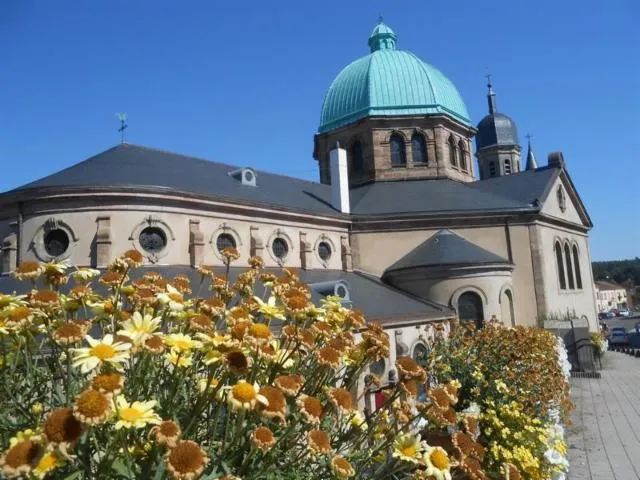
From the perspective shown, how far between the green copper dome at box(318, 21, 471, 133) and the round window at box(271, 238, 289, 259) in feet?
40.9

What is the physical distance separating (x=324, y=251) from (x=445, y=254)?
6.12 m

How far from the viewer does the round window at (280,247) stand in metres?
22.3

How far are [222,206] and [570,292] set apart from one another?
854 inches

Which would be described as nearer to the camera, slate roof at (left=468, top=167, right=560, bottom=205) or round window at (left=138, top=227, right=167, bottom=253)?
round window at (left=138, top=227, right=167, bottom=253)

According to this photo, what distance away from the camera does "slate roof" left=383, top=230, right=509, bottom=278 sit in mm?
22562

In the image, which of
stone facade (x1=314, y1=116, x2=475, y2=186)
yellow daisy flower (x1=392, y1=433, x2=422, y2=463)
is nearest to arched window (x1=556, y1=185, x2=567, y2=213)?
stone facade (x1=314, y1=116, x2=475, y2=186)

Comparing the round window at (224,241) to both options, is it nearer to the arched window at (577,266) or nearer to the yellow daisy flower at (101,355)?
the yellow daisy flower at (101,355)

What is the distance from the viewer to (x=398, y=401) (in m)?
3.27

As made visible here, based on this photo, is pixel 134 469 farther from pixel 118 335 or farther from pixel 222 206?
pixel 222 206

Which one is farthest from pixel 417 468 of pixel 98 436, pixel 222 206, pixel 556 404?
pixel 222 206

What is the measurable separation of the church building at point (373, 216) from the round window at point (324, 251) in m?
0.08

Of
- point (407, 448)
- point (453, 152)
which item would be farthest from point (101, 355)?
point (453, 152)

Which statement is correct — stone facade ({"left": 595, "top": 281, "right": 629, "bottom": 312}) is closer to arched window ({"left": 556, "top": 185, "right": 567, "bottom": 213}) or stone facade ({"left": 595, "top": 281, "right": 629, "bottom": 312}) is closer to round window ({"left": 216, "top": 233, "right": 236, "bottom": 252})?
arched window ({"left": 556, "top": 185, "right": 567, "bottom": 213})

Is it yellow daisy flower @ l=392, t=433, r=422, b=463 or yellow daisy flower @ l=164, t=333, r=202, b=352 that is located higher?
yellow daisy flower @ l=164, t=333, r=202, b=352
